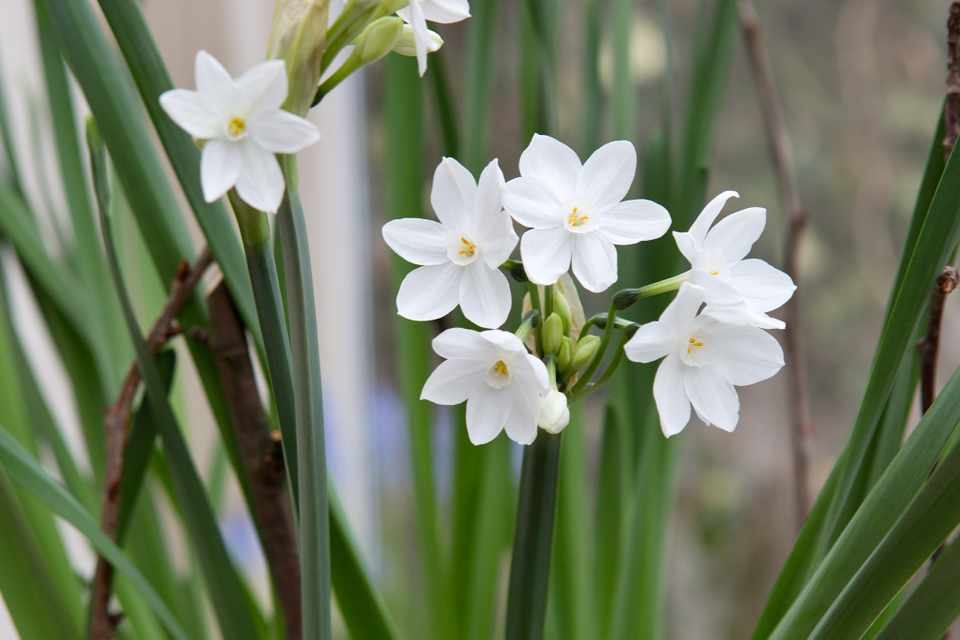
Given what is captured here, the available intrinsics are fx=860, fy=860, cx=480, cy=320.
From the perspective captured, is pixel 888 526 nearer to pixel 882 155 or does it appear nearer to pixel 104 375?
pixel 104 375

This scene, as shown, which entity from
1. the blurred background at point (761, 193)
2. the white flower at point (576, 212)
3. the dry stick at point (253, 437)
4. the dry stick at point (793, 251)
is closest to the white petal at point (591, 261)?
the white flower at point (576, 212)

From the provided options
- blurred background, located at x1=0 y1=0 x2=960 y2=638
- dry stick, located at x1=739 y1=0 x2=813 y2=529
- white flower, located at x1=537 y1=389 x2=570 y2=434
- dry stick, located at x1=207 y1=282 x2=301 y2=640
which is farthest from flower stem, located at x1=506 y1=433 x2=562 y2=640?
blurred background, located at x1=0 y1=0 x2=960 y2=638

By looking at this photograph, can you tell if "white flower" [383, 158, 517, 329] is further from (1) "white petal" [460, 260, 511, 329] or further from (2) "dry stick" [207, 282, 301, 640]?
(2) "dry stick" [207, 282, 301, 640]

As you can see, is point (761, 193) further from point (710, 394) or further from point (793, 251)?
point (710, 394)

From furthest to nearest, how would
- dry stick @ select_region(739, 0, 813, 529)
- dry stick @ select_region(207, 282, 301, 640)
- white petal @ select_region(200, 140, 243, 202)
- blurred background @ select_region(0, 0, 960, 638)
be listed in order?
blurred background @ select_region(0, 0, 960, 638) < dry stick @ select_region(739, 0, 813, 529) < dry stick @ select_region(207, 282, 301, 640) < white petal @ select_region(200, 140, 243, 202)

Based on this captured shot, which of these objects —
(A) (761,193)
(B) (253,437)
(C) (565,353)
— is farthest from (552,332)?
(A) (761,193)

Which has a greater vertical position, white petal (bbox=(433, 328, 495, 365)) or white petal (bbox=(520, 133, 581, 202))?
white petal (bbox=(520, 133, 581, 202))

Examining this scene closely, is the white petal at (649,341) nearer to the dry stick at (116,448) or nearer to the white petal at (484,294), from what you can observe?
the white petal at (484,294)
